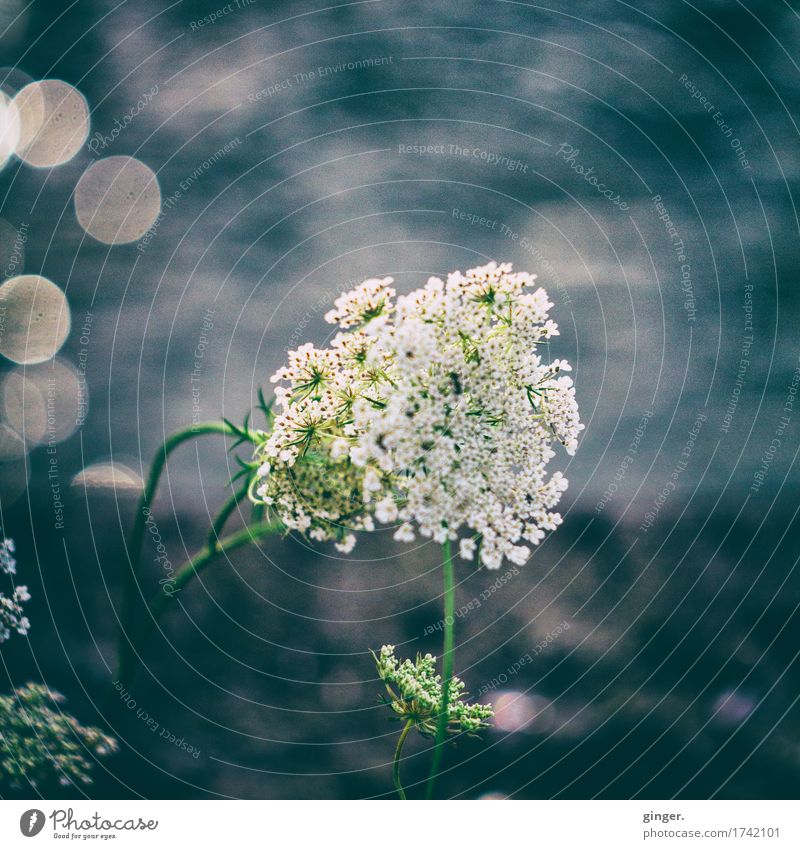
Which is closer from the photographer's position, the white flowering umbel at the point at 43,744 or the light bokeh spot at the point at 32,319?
the white flowering umbel at the point at 43,744

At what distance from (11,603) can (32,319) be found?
711 millimetres

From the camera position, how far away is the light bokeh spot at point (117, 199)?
1.49 m

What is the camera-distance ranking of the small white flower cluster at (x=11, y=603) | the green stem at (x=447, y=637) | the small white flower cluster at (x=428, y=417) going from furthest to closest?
the small white flower cluster at (x=11, y=603) < the green stem at (x=447, y=637) < the small white flower cluster at (x=428, y=417)

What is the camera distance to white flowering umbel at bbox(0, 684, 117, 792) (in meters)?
1.34

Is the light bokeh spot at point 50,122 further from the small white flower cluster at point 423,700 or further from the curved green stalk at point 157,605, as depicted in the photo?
the small white flower cluster at point 423,700

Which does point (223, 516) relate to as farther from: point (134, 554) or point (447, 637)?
point (447, 637)

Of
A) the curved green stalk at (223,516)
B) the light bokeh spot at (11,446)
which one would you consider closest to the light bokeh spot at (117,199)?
the light bokeh spot at (11,446)

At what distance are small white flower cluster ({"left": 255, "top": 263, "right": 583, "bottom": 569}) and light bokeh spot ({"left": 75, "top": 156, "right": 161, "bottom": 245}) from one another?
3.09ft

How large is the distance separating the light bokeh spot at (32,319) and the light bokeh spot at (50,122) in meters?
0.32

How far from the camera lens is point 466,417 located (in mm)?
784

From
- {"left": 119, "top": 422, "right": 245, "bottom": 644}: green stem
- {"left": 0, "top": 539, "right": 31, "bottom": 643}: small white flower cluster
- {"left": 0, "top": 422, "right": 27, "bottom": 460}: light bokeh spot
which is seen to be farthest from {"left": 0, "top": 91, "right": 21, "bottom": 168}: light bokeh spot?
{"left": 0, "top": 539, "right": 31, "bottom": 643}: small white flower cluster

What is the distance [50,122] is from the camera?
4.90ft

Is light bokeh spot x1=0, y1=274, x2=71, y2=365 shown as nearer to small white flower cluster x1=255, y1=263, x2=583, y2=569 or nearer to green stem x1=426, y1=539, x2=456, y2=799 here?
small white flower cluster x1=255, y1=263, x2=583, y2=569

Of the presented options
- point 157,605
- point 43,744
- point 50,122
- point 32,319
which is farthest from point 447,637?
point 50,122
